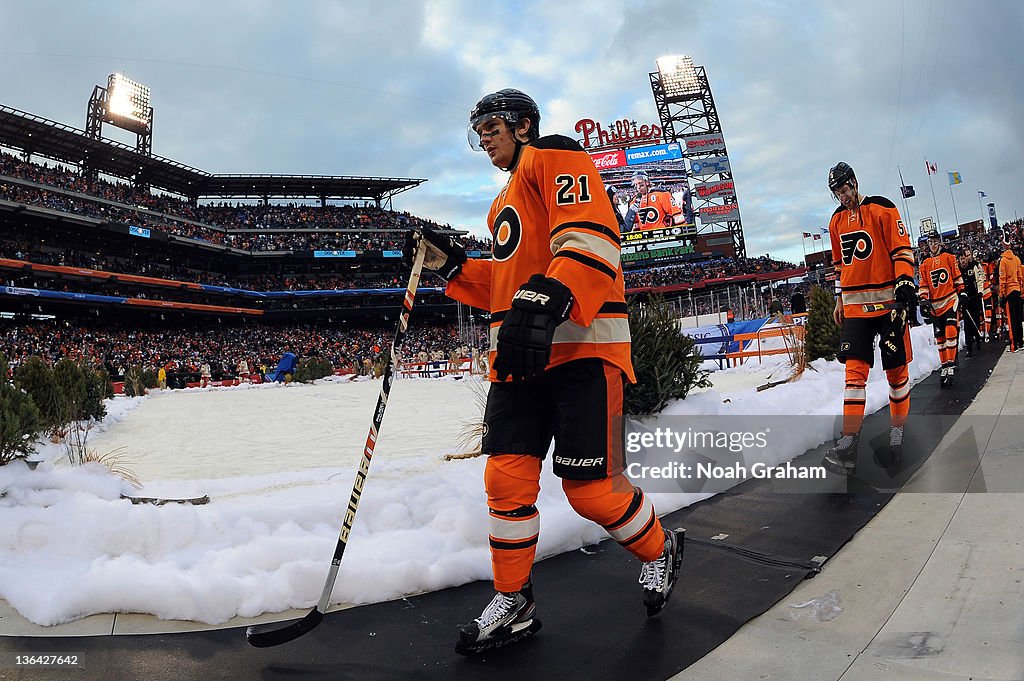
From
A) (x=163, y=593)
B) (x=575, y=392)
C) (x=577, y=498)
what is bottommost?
(x=163, y=593)

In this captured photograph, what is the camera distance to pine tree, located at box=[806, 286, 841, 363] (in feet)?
24.5

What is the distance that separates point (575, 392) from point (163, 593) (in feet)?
5.36

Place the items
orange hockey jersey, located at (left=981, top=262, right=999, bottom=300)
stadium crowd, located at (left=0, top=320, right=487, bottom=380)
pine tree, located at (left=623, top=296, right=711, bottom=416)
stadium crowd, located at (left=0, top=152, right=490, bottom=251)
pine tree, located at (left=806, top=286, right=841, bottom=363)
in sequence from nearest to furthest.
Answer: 1. pine tree, located at (left=623, top=296, right=711, bottom=416)
2. pine tree, located at (left=806, top=286, right=841, bottom=363)
3. orange hockey jersey, located at (left=981, top=262, right=999, bottom=300)
4. stadium crowd, located at (left=0, top=320, right=487, bottom=380)
5. stadium crowd, located at (left=0, top=152, right=490, bottom=251)

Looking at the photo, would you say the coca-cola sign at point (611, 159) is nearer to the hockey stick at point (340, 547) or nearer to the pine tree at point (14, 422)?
the pine tree at point (14, 422)

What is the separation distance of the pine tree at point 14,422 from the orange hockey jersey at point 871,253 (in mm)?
5078

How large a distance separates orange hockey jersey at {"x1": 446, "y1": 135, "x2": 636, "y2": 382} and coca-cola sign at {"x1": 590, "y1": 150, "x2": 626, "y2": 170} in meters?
40.3

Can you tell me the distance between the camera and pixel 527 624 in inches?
82.7

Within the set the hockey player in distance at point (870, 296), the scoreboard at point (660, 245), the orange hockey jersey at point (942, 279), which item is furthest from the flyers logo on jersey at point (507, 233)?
the scoreboard at point (660, 245)

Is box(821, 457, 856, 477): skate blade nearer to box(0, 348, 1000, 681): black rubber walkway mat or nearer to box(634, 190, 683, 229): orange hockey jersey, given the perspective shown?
box(0, 348, 1000, 681): black rubber walkway mat

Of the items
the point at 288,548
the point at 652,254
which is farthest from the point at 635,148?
the point at 288,548

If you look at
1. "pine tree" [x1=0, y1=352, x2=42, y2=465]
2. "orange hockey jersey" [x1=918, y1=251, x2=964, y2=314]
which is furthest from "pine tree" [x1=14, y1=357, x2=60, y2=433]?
"orange hockey jersey" [x1=918, y1=251, x2=964, y2=314]

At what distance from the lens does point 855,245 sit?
14.0ft

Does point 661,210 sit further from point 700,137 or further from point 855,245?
point 855,245

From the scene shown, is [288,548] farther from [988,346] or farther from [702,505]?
[988,346]
